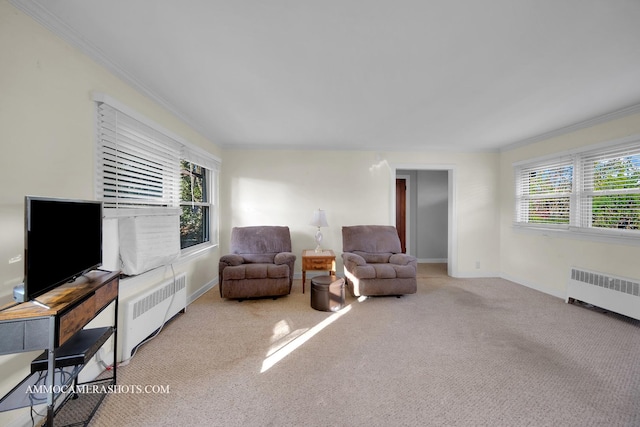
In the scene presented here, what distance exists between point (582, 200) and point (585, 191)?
0.13m

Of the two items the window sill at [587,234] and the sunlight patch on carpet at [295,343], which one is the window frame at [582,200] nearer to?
the window sill at [587,234]

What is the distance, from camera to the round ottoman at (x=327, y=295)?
9.93 feet

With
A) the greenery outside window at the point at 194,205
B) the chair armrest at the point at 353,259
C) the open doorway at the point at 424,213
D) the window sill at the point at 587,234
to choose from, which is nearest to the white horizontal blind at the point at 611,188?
the window sill at the point at 587,234

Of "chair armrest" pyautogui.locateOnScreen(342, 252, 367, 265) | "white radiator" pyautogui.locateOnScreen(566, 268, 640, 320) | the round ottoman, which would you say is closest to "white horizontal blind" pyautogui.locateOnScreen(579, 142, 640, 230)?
"white radiator" pyautogui.locateOnScreen(566, 268, 640, 320)

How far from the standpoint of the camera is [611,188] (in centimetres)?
304

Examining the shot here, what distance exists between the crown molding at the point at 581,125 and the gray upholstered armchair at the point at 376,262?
2.61 meters

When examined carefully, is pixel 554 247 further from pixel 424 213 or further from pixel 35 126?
pixel 35 126

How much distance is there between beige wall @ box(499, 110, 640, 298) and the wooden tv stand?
508cm

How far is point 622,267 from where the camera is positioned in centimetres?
287

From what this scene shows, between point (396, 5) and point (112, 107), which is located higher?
point (396, 5)

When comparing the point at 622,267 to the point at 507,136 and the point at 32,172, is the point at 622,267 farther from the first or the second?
the point at 32,172

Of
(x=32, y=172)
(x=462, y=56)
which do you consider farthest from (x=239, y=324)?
(x=462, y=56)

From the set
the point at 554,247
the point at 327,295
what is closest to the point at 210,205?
the point at 327,295

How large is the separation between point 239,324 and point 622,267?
4570mm
